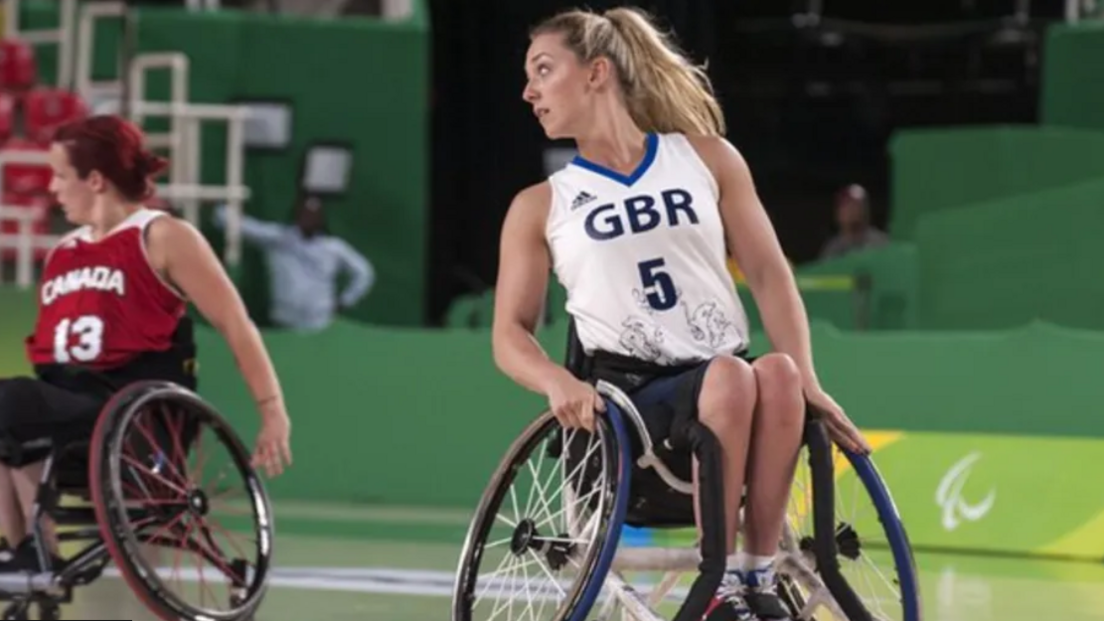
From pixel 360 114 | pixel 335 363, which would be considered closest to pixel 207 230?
pixel 360 114

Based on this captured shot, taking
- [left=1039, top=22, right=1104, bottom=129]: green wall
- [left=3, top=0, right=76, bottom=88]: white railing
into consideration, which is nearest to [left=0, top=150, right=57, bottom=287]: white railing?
[left=3, top=0, right=76, bottom=88]: white railing

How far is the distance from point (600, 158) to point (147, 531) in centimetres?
140

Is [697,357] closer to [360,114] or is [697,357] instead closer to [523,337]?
[523,337]

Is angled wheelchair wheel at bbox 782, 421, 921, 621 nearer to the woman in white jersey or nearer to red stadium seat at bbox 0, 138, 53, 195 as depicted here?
the woman in white jersey

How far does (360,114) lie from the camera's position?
1247cm

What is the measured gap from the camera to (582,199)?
4.39 meters

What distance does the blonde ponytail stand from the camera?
4.51m

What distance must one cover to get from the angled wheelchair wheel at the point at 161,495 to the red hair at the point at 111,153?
56 centimetres

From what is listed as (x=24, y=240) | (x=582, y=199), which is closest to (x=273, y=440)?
(x=582, y=199)

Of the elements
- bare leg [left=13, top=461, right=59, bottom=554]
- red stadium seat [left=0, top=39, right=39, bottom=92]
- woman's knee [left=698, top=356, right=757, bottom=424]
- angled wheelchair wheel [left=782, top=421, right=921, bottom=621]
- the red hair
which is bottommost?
bare leg [left=13, top=461, right=59, bottom=554]

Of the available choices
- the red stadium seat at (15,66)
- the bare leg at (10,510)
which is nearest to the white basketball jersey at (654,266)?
the bare leg at (10,510)

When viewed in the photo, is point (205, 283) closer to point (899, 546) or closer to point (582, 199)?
point (582, 199)

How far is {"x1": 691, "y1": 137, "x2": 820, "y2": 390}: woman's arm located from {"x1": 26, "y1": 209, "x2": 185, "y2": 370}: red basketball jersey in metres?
1.54

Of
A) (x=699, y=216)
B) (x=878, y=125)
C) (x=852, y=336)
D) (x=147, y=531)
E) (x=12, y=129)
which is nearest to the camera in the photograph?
(x=699, y=216)
